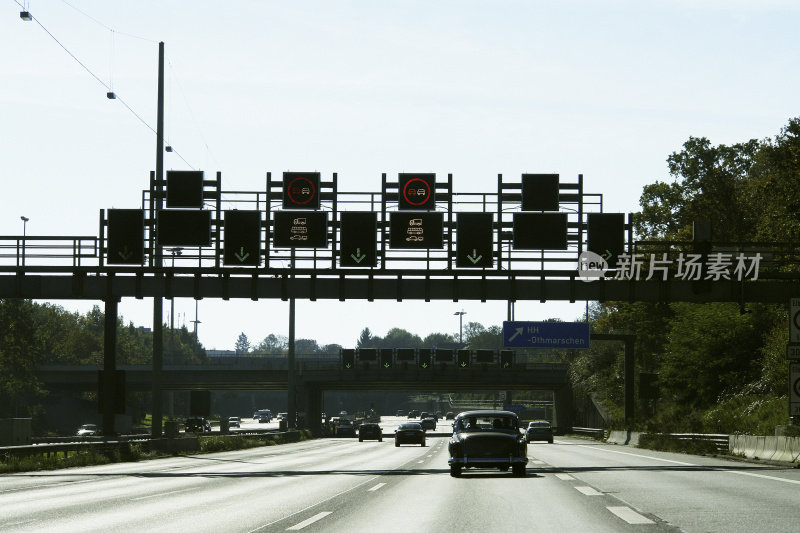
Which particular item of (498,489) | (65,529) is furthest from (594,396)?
(65,529)

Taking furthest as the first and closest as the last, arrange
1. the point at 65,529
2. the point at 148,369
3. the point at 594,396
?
the point at 148,369 < the point at 594,396 < the point at 65,529

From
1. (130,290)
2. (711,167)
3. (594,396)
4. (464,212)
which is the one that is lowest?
(594,396)

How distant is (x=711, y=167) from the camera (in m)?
80.5

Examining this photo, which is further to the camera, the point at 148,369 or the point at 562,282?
the point at 148,369

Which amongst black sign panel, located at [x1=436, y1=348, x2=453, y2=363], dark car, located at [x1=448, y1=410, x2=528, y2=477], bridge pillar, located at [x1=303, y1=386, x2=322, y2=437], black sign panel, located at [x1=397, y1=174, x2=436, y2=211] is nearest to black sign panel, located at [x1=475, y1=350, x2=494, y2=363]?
black sign panel, located at [x1=436, y1=348, x2=453, y2=363]

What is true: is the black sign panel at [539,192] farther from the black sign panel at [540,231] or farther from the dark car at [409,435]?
the dark car at [409,435]

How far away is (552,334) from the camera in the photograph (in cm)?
6275

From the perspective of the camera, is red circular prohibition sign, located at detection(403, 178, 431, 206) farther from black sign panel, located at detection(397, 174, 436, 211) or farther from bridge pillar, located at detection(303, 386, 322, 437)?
bridge pillar, located at detection(303, 386, 322, 437)

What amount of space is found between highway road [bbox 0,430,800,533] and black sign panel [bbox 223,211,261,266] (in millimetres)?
9226

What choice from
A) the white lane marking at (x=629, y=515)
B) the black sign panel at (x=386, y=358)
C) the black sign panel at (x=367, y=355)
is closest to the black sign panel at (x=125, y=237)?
the white lane marking at (x=629, y=515)

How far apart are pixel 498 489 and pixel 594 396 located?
68.3 m

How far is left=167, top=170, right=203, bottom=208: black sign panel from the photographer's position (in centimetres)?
3512

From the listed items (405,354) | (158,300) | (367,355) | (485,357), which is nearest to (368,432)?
(367,355)

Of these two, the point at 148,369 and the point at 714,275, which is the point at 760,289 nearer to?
the point at 714,275
